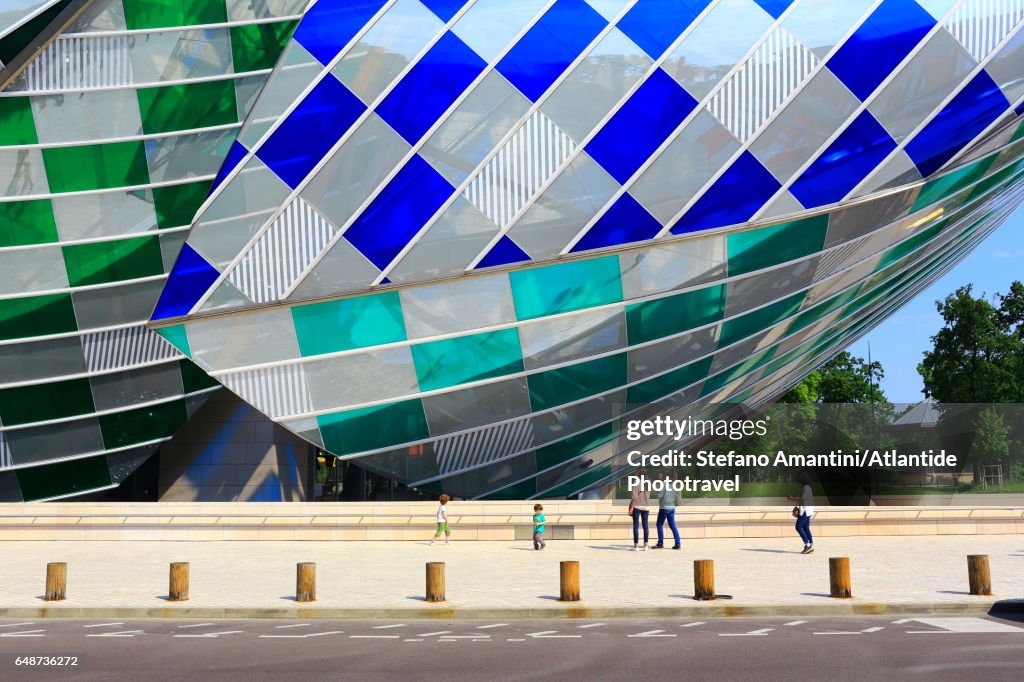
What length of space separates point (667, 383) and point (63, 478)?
1490cm

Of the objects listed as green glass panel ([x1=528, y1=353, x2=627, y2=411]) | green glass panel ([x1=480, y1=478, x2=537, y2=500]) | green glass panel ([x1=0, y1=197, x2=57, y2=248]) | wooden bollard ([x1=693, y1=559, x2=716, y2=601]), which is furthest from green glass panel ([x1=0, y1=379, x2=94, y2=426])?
wooden bollard ([x1=693, y1=559, x2=716, y2=601])

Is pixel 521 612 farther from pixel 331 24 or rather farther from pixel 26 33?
pixel 26 33

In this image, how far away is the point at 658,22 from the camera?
75.6 ft

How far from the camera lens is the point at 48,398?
1016 inches

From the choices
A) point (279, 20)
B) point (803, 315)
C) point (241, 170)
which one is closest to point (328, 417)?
point (241, 170)

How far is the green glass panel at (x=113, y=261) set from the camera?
25.0 m

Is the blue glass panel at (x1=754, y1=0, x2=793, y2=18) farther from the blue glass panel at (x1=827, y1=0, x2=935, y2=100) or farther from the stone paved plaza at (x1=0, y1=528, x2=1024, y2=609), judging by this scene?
the stone paved plaza at (x1=0, y1=528, x2=1024, y2=609)

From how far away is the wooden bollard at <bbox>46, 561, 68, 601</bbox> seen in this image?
14.1 meters

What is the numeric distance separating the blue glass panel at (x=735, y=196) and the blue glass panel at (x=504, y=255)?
3.34 metres

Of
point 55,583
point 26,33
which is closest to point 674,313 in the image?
point 55,583

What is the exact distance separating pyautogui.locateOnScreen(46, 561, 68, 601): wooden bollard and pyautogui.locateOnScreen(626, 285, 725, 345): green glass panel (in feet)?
43.7

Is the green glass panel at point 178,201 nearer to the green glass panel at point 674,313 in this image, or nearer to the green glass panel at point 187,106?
the green glass panel at point 187,106

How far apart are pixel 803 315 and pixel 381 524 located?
36.4 feet

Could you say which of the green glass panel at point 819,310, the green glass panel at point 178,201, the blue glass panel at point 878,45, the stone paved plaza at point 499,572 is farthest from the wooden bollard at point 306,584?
the green glass panel at point 819,310
